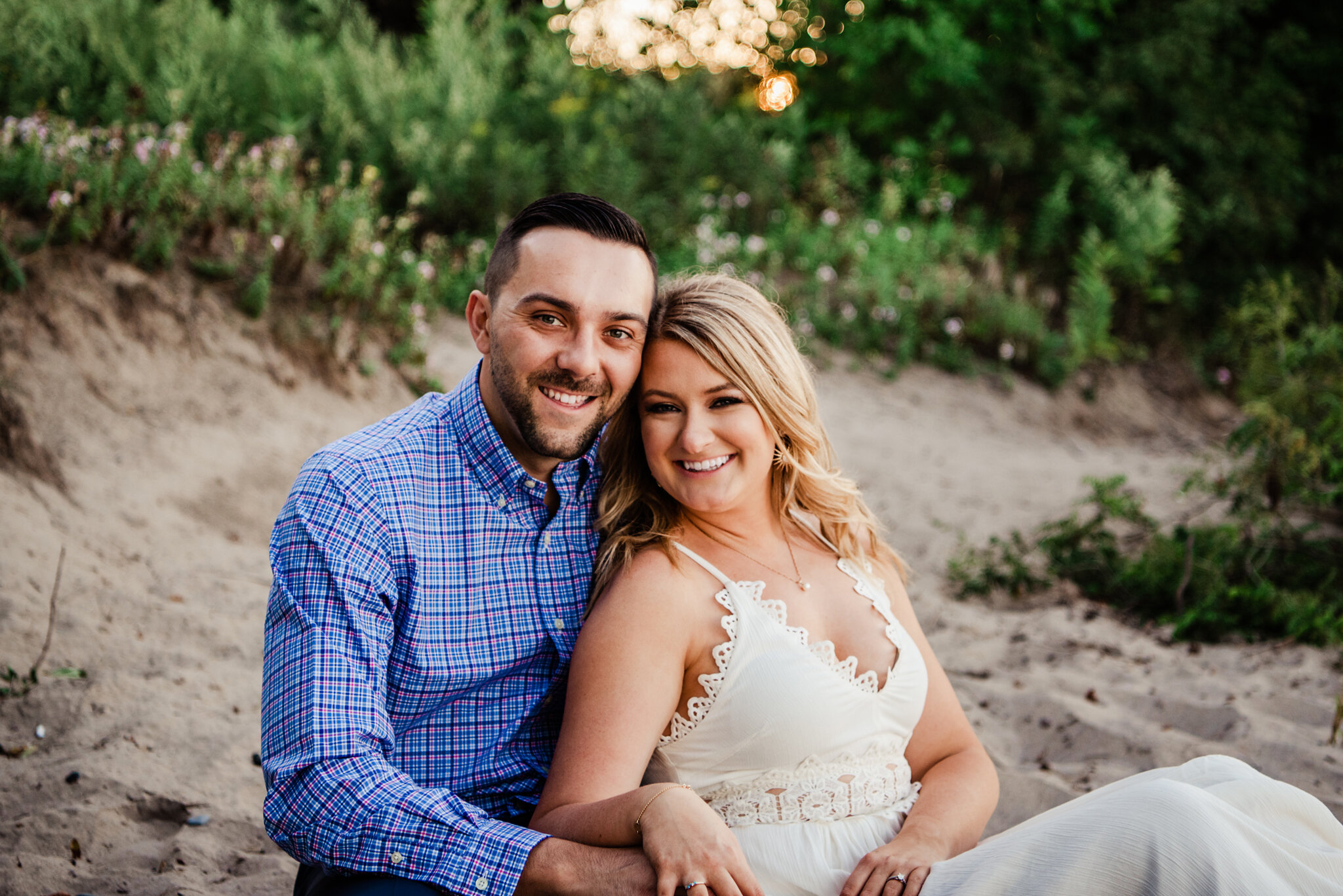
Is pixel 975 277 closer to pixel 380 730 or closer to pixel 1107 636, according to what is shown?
pixel 1107 636

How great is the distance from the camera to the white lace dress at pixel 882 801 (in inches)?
72.0

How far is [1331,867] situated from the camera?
1.90 meters

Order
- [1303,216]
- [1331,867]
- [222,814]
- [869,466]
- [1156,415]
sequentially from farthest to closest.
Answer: [1303,216] < [1156,415] < [869,466] < [222,814] < [1331,867]

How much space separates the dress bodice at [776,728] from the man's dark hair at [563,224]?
776mm

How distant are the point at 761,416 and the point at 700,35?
11.0 m

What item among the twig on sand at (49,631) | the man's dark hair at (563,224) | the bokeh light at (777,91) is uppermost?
the bokeh light at (777,91)

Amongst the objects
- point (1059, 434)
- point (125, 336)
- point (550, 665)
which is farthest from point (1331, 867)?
point (1059, 434)

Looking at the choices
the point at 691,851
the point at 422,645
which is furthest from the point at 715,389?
the point at 691,851

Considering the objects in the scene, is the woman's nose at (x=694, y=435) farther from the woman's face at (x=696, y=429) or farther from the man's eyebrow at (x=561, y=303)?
the man's eyebrow at (x=561, y=303)

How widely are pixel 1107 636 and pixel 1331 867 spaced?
2780 mm

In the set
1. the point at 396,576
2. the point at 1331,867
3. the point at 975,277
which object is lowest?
the point at 1331,867

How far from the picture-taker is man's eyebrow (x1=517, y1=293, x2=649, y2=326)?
2268 mm

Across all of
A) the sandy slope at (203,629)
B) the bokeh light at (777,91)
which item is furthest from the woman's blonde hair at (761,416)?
the bokeh light at (777,91)

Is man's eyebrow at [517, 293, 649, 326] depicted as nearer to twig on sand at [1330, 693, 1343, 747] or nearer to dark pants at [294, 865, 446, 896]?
dark pants at [294, 865, 446, 896]
